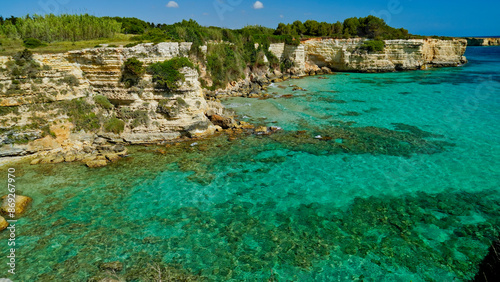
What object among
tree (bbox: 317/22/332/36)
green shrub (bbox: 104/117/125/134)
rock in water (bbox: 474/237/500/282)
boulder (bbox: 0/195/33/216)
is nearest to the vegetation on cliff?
green shrub (bbox: 104/117/125/134)

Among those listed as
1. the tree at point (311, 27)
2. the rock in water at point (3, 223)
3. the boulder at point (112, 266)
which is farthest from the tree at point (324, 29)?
the rock in water at point (3, 223)

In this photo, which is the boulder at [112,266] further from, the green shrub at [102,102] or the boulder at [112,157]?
the green shrub at [102,102]

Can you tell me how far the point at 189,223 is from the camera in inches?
418

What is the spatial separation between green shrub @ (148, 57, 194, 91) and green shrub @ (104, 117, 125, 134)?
3.80 m

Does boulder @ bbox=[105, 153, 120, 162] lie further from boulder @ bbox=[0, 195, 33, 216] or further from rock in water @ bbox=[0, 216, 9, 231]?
rock in water @ bbox=[0, 216, 9, 231]

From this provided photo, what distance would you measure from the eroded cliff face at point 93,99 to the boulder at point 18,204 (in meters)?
5.72

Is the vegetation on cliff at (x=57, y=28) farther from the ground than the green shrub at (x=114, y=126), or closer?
farther from the ground

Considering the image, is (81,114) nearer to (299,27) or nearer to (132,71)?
(132,71)

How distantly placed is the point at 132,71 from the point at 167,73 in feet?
8.07

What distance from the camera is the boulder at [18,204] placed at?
11117mm

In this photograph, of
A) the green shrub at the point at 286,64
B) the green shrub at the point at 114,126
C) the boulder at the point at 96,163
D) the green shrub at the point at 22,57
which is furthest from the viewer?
the green shrub at the point at 286,64

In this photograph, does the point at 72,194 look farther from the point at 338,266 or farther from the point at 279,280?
the point at 338,266

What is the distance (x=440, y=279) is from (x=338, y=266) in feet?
9.64

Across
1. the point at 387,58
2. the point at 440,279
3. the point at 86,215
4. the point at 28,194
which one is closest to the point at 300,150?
the point at 440,279
